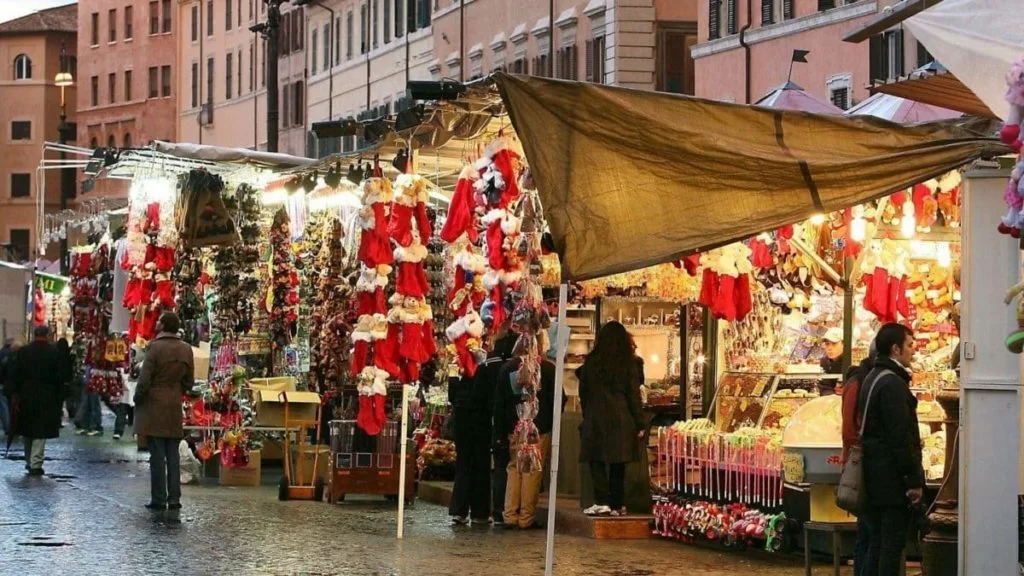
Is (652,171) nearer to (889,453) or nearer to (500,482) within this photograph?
(889,453)

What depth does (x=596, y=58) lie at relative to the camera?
52.4 meters

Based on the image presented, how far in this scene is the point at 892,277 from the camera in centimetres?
1869

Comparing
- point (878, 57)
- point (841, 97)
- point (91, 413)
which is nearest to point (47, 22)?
point (91, 413)

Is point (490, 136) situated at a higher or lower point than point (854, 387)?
higher

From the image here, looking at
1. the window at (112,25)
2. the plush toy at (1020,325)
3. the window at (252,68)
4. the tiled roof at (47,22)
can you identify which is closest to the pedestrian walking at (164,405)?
the plush toy at (1020,325)

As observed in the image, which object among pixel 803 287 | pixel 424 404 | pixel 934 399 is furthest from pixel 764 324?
pixel 424 404

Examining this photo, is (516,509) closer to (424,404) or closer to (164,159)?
(424,404)

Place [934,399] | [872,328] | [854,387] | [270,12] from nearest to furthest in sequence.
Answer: [854,387] → [934,399] → [872,328] → [270,12]

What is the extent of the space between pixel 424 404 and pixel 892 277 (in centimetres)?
749

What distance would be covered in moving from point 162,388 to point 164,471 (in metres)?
0.79

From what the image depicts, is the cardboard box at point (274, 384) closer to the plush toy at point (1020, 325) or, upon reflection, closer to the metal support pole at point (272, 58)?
the metal support pole at point (272, 58)

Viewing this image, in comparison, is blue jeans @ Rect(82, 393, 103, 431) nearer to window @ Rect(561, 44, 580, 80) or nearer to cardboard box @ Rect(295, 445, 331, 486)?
cardboard box @ Rect(295, 445, 331, 486)

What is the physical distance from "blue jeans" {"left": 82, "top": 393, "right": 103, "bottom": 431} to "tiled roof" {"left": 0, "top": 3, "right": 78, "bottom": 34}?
88176mm

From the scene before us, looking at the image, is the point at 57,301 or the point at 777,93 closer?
the point at 777,93
